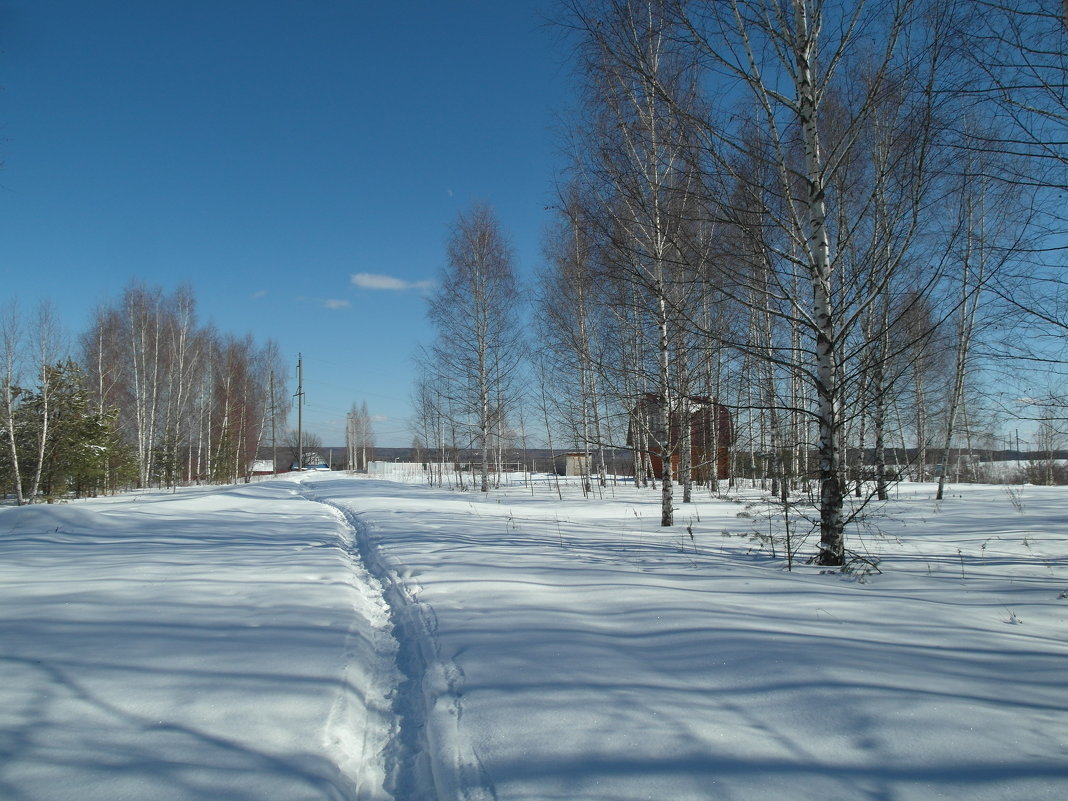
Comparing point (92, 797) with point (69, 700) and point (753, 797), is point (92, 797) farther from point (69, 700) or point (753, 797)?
point (753, 797)

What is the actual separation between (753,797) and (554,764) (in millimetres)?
698

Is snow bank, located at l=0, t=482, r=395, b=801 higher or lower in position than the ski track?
higher

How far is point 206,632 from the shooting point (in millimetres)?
3598

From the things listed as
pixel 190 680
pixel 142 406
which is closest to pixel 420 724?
pixel 190 680

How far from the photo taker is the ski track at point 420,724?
214 cm

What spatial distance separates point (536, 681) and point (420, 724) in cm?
59

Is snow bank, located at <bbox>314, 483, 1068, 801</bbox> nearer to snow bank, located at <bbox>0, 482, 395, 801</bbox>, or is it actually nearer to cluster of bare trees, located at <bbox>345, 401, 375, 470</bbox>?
snow bank, located at <bbox>0, 482, 395, 801</bbox>

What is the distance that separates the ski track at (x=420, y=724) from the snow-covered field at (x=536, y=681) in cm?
1

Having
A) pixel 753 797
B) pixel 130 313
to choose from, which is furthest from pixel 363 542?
pixel 130 313

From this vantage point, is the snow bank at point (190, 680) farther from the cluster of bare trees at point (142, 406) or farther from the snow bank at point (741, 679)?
the cluster of bare trees at point (142, 406)

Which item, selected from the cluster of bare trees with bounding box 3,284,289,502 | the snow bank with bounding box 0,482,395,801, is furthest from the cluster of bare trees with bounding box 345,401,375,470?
the snow bank with bounding box 0,482,395,801

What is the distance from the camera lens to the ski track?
84.3 inches

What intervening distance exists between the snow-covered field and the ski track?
1 cm

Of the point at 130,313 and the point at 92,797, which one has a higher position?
the point at 130,313
